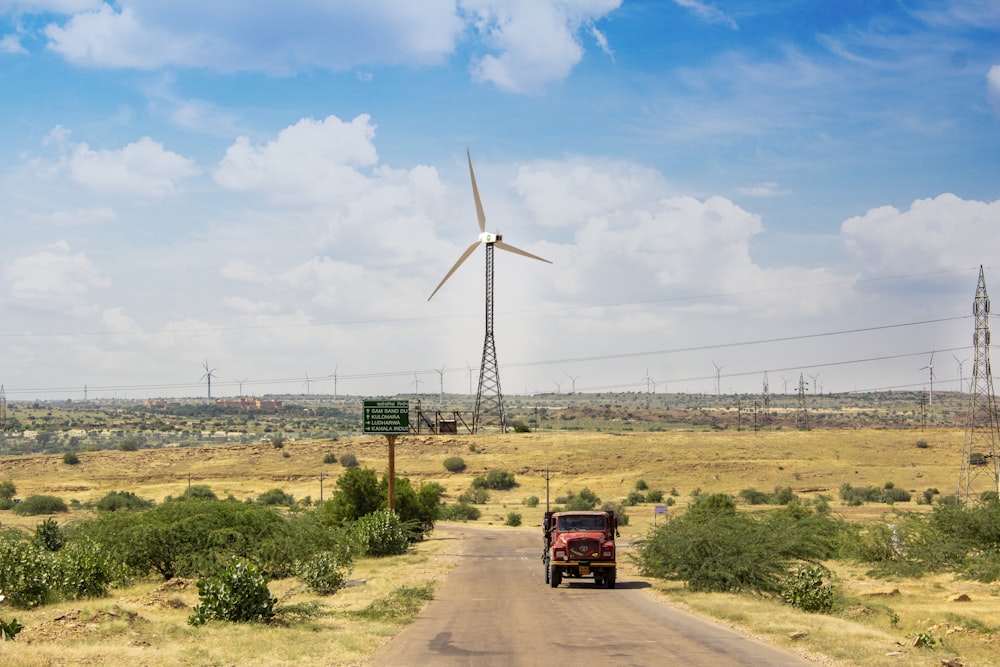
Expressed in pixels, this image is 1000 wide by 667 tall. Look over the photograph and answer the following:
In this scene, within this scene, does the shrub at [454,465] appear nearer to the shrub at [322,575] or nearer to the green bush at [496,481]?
the green bush at [496,481]

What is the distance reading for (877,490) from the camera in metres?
88.6

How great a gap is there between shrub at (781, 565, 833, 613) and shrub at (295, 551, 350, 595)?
15701mm

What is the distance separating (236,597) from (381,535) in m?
27.7

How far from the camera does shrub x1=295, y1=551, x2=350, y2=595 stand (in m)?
35.1

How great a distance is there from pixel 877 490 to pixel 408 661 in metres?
77.6

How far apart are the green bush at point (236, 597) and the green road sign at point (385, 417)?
89.7 ft

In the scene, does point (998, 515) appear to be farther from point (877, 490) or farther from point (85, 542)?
point (877, 490)

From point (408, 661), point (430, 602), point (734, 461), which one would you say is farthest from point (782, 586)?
point (734, 461)

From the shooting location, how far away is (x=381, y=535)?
51969mm

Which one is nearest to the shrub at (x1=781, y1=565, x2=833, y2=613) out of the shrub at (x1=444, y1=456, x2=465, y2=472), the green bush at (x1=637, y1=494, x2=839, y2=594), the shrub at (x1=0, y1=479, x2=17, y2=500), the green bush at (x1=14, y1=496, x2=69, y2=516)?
the green bush at (x1=637, y1=494, x2=839, y2=594)

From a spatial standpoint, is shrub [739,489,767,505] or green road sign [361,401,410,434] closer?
green road sign [361,401,410,434]

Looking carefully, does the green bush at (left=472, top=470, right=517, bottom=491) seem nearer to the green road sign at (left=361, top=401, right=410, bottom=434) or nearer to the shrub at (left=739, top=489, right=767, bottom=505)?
the shrub at (left=739, top=489, right=767, bottom=505)

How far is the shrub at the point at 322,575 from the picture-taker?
35094 millimetres

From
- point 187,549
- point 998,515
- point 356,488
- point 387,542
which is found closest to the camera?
point 187,549
